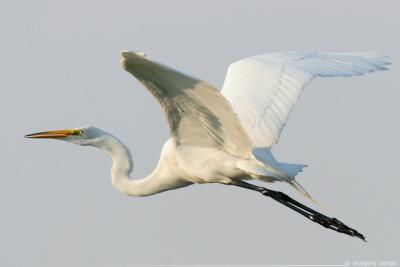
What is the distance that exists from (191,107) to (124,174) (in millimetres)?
2513

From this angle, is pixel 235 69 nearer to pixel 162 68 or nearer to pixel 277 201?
pixel 277 201

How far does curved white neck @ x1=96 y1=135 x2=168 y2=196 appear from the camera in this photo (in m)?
14.2

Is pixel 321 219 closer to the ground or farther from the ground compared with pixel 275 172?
closer to the ground

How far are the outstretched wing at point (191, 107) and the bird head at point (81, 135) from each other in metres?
1.63

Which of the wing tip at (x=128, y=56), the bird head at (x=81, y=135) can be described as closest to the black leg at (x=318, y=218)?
the bird head at (x=81, y=135)

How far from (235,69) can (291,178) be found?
89.2 inches

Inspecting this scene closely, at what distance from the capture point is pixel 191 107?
39.9ft

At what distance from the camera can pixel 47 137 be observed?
1455 centimetres

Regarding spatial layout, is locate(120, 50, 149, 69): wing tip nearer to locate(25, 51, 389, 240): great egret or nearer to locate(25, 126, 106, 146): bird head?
locate(25, 51, 389, 240): great egret

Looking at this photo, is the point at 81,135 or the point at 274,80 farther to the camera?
A: the point at 81,135

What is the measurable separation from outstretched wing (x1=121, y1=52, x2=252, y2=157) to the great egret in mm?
12

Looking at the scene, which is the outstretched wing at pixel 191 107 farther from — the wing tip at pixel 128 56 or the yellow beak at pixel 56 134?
the yellow beak at pixel 56 134

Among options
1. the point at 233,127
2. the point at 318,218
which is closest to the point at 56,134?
the point at 233,127

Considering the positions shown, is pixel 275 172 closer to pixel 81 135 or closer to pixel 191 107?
pixel 191 107
